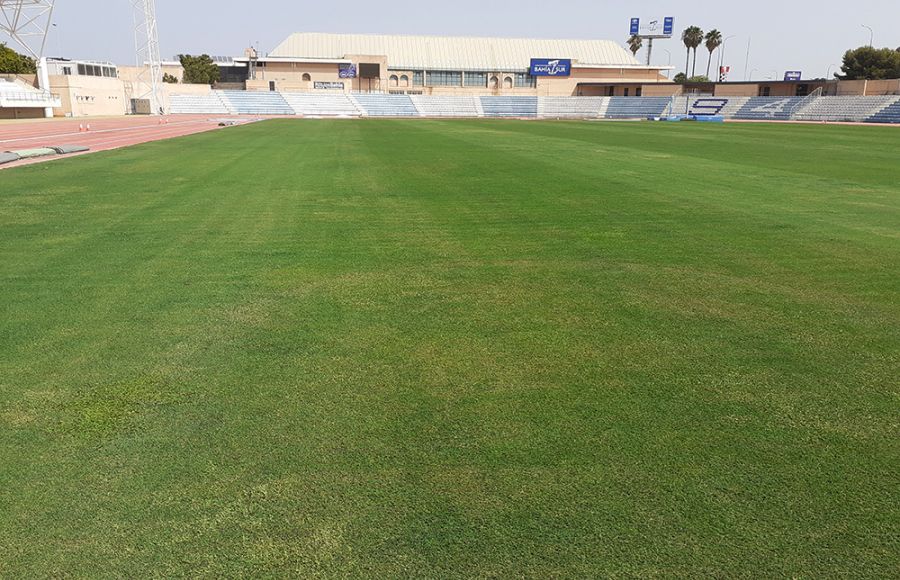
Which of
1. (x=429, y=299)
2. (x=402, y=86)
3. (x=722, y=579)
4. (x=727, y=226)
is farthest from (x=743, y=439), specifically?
(x=402, y=86)

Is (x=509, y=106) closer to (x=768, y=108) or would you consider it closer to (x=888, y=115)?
(x=768, y=108)

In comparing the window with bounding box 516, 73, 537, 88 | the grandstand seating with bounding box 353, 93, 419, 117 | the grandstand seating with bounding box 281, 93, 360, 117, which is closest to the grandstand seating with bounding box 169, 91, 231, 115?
the grandstand seating with bounding box 281, 93, 360, 117

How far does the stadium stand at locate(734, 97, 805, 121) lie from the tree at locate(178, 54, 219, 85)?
80857 mm

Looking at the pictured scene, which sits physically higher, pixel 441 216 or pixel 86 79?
pixel 86 79

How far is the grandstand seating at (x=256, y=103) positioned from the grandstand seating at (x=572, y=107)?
111 feet

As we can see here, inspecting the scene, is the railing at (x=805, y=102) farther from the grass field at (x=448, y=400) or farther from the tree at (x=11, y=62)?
the tree at (x=11, y=62)

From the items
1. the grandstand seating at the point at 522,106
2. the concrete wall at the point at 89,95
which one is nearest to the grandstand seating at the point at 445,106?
the grandstand seating at the point at 522,106

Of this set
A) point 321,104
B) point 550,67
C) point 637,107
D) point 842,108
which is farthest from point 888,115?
point 321,104

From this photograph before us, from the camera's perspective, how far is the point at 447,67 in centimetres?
10275

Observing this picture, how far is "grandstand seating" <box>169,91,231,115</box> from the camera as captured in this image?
251ft

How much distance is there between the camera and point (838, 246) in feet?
26.1

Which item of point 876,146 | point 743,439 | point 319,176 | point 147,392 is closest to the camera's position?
point 743,439

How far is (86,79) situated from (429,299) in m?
71.5

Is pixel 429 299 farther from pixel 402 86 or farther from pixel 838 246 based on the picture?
pixel 402 86
